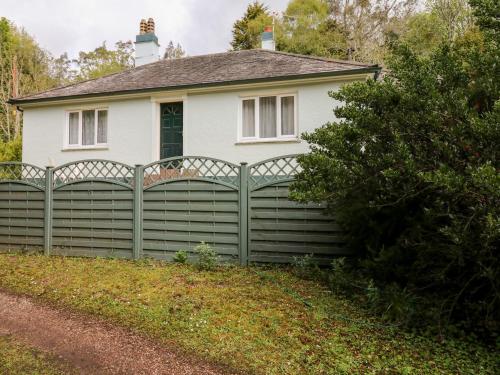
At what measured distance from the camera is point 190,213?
7.05 metres

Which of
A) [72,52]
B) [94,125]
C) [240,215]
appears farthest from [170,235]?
[72,52]

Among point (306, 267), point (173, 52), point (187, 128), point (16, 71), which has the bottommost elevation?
point (306, 267)

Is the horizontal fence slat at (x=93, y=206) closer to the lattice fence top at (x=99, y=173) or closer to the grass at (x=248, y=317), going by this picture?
the lattice fence top at (x=99, y=173)

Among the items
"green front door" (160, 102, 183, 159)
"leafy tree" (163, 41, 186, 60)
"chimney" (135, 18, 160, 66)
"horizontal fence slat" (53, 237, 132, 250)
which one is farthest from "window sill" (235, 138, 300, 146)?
"leafy tree" (163, 41, 186, 60)

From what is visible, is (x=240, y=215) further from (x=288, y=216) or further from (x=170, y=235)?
(x=170, y=235)

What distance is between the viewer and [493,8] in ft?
13.1

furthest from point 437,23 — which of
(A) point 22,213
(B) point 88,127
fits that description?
(A) point 22,213

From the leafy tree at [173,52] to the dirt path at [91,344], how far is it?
45.4m

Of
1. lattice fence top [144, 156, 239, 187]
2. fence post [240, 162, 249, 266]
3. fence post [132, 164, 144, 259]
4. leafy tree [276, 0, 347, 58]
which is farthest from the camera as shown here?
leafy tree [276, 0, 347, 58]

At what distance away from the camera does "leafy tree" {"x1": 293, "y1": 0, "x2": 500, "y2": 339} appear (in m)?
3.63

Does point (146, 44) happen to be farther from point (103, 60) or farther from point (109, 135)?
point (103, 60)

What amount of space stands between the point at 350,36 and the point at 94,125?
2194 centimetres

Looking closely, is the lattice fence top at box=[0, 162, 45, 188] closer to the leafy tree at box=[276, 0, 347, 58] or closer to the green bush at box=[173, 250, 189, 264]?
the green bush at box=[173, 250, 189, 264]

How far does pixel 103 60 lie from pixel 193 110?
31765 mm
